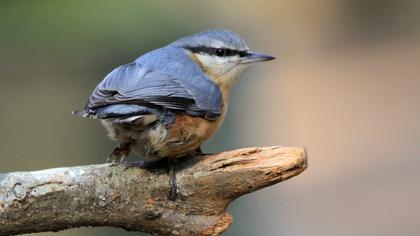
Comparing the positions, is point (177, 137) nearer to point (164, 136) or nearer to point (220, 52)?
point (164, 136)

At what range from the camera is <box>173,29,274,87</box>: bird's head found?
78.5 inches

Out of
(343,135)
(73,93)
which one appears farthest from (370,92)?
(73,93)

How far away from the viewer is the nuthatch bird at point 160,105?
1661 mm

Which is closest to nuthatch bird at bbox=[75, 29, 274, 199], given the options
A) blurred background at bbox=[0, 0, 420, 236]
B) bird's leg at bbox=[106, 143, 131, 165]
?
bird's leg at bbox=[106, 143, 131, 165]

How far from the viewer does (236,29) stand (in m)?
3.25

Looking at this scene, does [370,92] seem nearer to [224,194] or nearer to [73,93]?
[73,93]

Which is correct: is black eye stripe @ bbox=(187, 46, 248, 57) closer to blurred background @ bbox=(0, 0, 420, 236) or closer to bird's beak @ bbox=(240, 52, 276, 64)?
bird's beak @ bbox=(240, 52, 276, 64)

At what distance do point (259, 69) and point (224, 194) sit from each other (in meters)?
1.68

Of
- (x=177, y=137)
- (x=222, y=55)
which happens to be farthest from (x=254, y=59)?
(x=177, y=137)

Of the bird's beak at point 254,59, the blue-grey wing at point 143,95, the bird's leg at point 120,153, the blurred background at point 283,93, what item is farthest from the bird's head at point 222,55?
the blurred background at point 283,93

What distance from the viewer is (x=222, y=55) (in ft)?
6.58

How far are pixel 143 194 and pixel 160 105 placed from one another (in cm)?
22

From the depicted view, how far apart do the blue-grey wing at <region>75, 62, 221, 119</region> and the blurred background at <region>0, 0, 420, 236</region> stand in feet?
3.27

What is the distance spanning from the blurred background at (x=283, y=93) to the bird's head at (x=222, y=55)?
82 cm
